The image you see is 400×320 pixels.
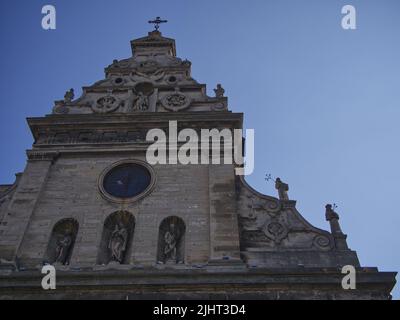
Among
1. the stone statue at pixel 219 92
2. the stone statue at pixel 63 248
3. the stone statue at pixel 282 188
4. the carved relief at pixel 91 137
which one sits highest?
the stone statue at pixel 219 92

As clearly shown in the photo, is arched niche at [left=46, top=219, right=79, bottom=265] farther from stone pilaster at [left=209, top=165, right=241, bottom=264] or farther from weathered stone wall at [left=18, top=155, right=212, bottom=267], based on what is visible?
stone pilaster at [left=209, top=165, right=241, bottom=264]

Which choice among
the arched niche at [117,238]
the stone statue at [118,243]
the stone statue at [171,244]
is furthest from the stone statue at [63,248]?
the stone statue at [171,244]

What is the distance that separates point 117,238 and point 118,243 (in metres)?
0.13

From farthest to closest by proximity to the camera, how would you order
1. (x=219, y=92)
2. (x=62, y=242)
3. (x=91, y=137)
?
(x=219, y=92) → (x=91, y=137) → (x=62, y=242)

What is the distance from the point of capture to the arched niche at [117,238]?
38.7 feet

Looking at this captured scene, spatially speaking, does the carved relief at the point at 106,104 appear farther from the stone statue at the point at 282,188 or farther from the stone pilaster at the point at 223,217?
the stone statue at the point at 282,188

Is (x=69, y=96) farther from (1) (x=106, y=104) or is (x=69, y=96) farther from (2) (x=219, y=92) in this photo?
(2) (x=219, y=92)

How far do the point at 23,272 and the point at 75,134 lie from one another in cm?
474

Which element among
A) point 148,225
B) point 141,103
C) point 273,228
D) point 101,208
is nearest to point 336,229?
point 273,228

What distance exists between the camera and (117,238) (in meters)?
12.1

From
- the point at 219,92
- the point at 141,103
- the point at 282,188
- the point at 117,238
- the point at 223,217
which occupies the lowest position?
the point at 117,238

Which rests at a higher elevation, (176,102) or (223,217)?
(176,102)
